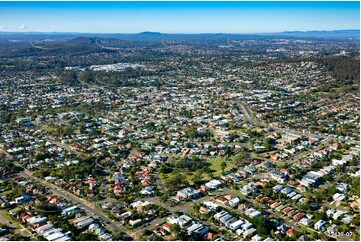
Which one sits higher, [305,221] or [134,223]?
[305,221]

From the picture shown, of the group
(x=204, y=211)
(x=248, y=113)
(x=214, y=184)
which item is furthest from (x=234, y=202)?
(x=248, y=113)

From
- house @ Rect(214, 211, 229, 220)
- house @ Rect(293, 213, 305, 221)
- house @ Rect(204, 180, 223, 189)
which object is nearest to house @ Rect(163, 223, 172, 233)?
house @ Rect(214, 211, 229, 220)

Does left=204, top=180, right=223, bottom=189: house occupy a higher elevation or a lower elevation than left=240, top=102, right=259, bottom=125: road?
lower

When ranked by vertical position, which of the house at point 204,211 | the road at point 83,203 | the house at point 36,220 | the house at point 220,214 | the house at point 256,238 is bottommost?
the road at point 83,203

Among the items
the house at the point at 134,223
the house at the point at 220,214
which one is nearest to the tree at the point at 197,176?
the house at the point at 220,214

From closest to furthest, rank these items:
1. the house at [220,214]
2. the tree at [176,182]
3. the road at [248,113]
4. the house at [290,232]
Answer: the house at [290,232], the house at [220,214], the tree at [176,182], the road at [248,113]

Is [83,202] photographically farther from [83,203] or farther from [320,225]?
[320,225]

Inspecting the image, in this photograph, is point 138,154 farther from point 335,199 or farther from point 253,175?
point 335,199

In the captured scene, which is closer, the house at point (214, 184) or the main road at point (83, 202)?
the main road at point (83, 202)

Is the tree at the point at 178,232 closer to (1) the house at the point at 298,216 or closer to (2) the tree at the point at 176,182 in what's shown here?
(2) the tree at the point at 176,182

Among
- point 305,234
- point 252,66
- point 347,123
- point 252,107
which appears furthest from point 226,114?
point 252,66

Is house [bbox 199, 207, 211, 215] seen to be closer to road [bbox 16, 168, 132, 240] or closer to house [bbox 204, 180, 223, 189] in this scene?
house [bbox 204, 180, 223, 189]
